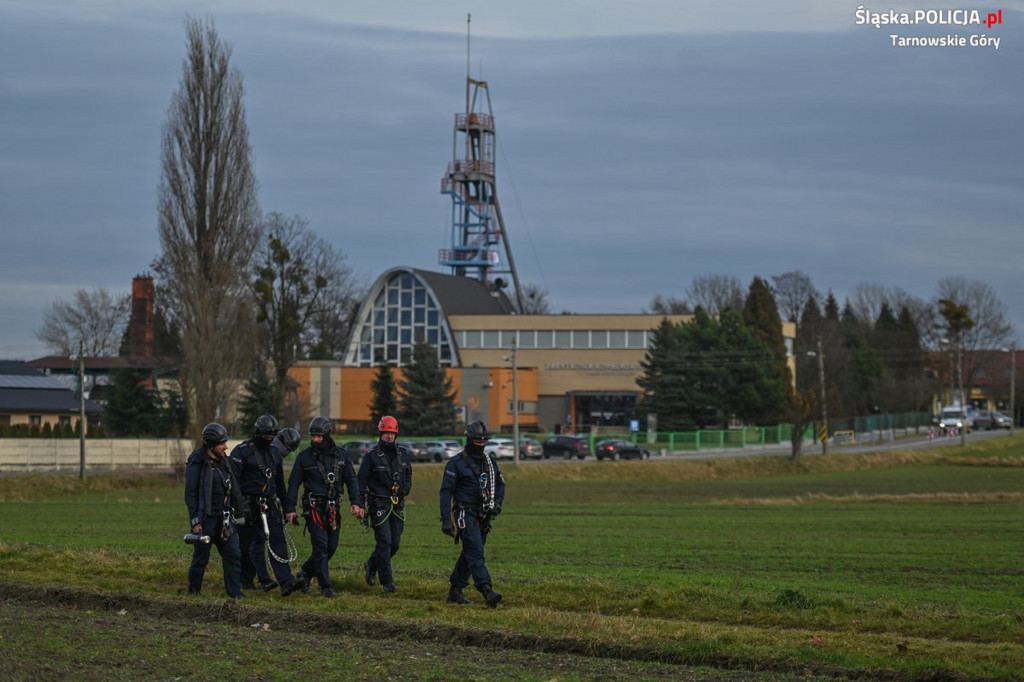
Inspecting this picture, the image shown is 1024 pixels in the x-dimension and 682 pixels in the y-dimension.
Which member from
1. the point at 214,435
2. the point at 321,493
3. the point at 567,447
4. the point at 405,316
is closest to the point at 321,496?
the point at 321,493

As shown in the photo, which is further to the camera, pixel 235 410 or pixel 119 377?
pixel 119 377

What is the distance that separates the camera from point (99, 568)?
1608 cm

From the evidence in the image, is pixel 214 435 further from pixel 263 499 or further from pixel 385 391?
pixel 385 391

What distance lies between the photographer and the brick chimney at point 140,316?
9112 cm

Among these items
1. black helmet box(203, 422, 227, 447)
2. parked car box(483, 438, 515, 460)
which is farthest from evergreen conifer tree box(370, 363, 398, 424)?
black helmet box(203, 422, 227, 447)

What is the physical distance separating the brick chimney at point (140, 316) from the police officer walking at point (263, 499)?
78.0m

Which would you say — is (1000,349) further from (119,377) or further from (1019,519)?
(1019,519)

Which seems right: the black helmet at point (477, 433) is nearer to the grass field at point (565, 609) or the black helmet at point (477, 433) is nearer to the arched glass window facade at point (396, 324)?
the grass field at point (565, 609)

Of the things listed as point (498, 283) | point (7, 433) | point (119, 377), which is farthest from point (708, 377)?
point (7, 433)

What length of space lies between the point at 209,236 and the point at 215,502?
4412 cm

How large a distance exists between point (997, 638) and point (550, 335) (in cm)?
8435

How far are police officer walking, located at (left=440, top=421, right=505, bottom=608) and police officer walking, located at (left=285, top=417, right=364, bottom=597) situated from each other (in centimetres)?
122

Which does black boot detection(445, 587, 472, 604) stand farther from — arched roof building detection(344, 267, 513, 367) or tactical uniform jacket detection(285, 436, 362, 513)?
arched roof building detection(344, 267, 513, 367)

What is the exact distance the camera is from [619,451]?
2859 inches
